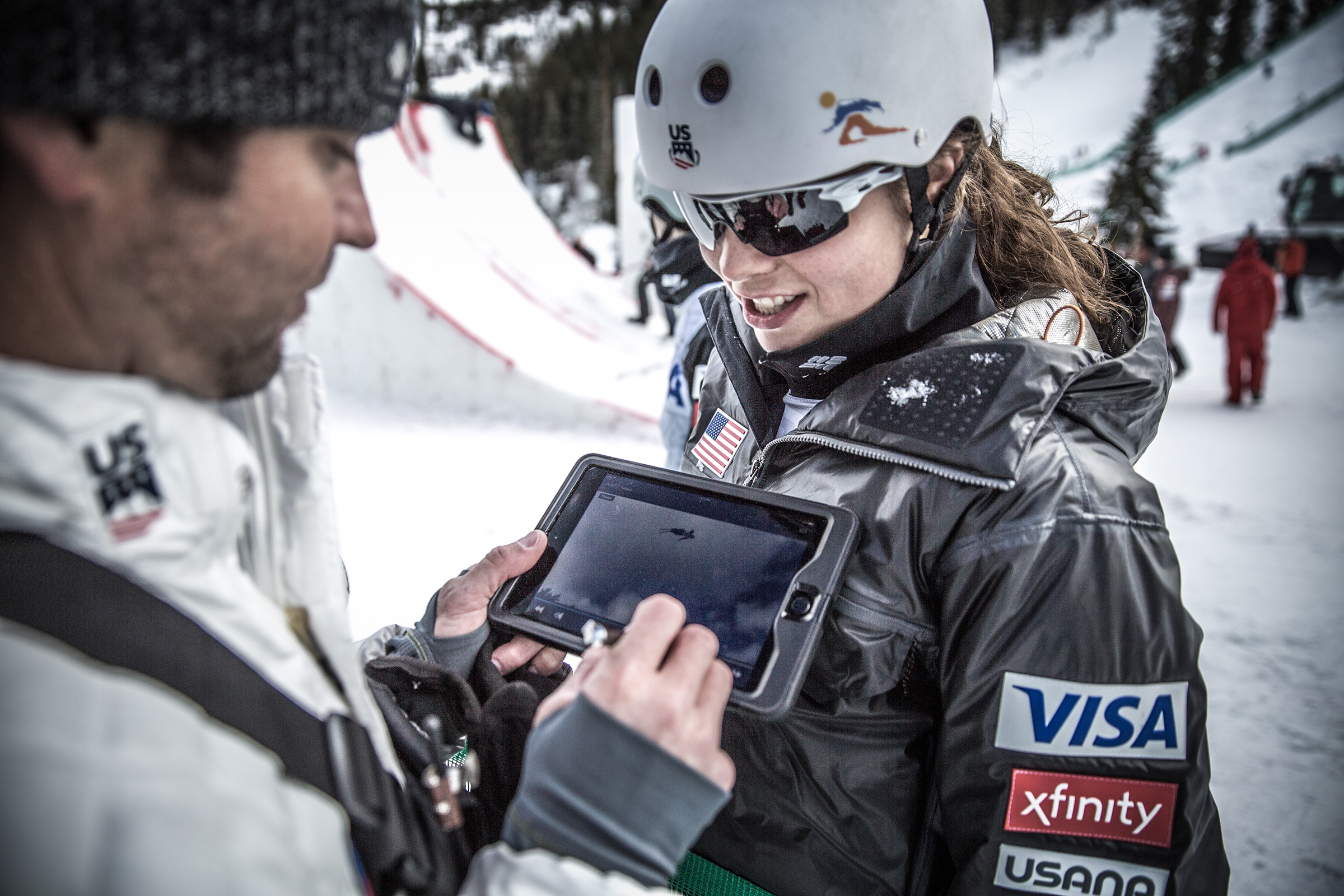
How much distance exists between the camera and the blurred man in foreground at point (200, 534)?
1.73 feet

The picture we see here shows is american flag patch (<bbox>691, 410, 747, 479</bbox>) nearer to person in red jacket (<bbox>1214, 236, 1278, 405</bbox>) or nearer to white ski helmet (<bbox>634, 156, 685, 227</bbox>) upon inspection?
white ski helmet (<bbox>634, 156, 685, 227</bbox>)

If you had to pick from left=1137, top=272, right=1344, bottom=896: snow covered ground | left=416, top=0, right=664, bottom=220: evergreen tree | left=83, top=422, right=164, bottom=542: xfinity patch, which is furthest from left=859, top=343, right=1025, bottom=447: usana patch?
left=416, top=0, right=664, bottom=220: evergreen tree

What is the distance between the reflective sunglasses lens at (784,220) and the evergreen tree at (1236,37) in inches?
1959

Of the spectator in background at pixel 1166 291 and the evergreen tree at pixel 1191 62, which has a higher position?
the evergreen tree at pixel 1191 62

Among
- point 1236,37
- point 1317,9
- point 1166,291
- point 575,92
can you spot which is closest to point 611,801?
point 1166,291

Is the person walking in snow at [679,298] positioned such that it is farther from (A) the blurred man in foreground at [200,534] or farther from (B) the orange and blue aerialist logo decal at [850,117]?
(A) the blurred man in foreground at [200,534]

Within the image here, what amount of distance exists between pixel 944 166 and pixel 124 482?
58.1 inches

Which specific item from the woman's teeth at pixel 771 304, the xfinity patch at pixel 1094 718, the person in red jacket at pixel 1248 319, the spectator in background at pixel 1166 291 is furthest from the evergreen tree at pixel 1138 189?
the xfinity patch at pixel 1094 718

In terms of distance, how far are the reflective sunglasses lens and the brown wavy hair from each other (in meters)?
0.30

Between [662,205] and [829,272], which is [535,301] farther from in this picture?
[829,272]

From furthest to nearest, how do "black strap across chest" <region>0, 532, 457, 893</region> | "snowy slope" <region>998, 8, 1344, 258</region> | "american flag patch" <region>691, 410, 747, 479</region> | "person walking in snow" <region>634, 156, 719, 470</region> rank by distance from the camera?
"snowy slope" <region>998, 8, 1344, 258</region> → "person walking in snow" <region>634, 156, 719, 470</region> → "american flag patch" <region>691, 410, 747, 479</region> → "black strap across chest" <region>0, 532, 457, 893</region>

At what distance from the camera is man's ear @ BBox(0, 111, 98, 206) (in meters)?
0.57

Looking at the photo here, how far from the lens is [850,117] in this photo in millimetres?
1334

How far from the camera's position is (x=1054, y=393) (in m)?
1.18
